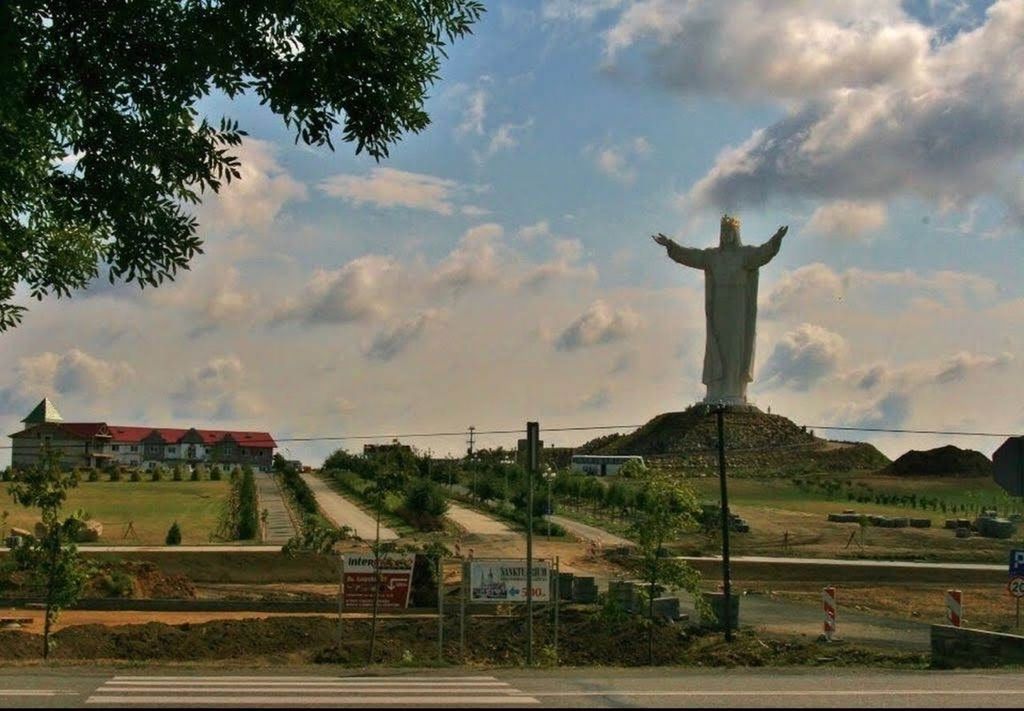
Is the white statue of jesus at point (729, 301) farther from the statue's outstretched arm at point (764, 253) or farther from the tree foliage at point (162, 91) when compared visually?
the tree foliage at point (162, 91)

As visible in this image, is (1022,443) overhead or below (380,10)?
Result: below

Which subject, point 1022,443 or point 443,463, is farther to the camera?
point 443,463

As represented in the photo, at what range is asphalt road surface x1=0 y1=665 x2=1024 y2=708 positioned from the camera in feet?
38.6

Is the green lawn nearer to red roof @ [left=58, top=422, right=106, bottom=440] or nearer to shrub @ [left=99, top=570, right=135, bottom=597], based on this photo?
shrub @ [left=99, top=570, right=135, bottom=597]

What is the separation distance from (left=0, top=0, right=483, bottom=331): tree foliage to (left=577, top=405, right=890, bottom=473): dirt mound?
277 feet

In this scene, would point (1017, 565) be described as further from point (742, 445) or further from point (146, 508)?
point (742, 445)

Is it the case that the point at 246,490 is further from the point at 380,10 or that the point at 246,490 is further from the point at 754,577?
the point at 380,10

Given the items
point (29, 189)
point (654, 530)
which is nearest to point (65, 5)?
point (29, 189)

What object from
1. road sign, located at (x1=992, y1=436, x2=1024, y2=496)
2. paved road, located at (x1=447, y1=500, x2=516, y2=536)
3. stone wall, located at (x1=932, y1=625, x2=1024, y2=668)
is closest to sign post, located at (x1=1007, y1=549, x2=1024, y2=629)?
stone wall, located at (x1=932, y1=625, x2=1024, y2=668)

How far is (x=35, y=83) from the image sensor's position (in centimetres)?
1162

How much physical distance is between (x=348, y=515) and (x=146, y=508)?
12.4 metres

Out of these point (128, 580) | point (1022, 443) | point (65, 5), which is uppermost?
point (65, 5)

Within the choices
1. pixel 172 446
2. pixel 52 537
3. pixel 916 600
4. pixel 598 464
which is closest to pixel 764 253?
pixel 598 464

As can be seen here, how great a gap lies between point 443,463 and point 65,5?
103386 mm
